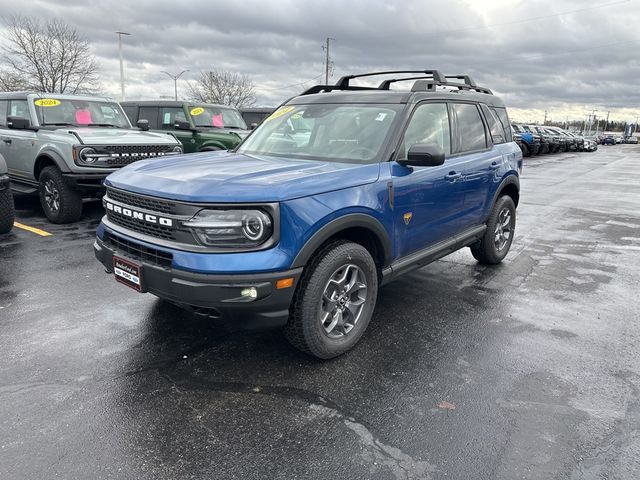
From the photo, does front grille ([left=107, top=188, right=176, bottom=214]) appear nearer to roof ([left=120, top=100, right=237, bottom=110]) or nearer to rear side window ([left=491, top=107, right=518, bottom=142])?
rear side window ([left=491, top=107, right=518, bottom=142])

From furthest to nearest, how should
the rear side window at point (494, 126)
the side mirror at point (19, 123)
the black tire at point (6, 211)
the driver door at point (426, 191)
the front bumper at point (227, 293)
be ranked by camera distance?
the side mirror at point (19, 123) < the black tire at point (6, 211) < the rear side window at point (494, 126) < the driver door at point (426, 191) < the front bumper at point (227, 293)

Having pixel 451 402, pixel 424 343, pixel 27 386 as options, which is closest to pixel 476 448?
pixel 451 402

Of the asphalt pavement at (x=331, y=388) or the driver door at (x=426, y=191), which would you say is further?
the driver door at (x=426, y=191)

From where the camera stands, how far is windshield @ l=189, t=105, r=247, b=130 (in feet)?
36.7

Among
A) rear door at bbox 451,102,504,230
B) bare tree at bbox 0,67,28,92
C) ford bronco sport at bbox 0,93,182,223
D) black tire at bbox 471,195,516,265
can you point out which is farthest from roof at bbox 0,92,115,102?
bare tree at bbox 0,67,28,92

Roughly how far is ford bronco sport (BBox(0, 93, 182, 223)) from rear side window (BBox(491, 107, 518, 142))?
496cm

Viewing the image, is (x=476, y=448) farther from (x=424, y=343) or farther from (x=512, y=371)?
(x=424, y=343)

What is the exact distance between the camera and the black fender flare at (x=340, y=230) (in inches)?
117

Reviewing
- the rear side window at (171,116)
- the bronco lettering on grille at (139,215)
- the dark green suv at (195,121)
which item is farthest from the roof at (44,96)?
the bronco lettering on grille at (139,215)

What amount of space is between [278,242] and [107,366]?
1.52 m

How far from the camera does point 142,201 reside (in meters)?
3.21

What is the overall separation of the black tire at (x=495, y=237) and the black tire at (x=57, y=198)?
5684 mm

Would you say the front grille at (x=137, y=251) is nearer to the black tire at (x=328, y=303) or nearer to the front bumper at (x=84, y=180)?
the black tire at (x=328, y=303)

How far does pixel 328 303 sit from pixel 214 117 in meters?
9.29
